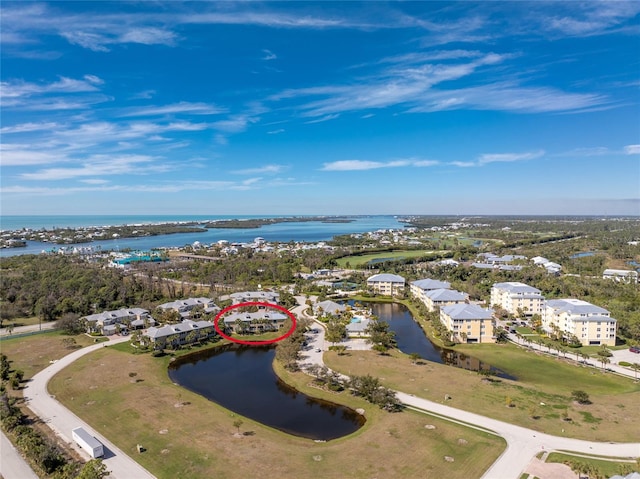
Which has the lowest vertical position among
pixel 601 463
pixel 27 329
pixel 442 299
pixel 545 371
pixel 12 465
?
pixel 545 371

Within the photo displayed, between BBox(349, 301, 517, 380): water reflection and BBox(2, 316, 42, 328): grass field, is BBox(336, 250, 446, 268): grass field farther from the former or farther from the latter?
BBox(2, 316, 42, 328): grass field

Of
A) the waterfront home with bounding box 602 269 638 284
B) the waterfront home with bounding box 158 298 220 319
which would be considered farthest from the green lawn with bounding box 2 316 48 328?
the waterfront home with bounding box 602 269 638 284

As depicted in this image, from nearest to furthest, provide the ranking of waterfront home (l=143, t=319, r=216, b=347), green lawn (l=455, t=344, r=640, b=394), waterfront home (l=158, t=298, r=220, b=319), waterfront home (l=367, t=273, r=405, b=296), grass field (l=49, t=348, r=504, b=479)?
1. grass field (l=49, t=348, r=504, b=479)
2. green lawn (l=455, t=344, r=640, b=394)
3. waterfront home (l=143, t=319, r=216, b=347)
4. waterfront home (l=158, t=298, r=220, b=319)
5. waterfront home (l=367, t=273, r=405, b=296)

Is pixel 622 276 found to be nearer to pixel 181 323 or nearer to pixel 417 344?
pixel 417 344

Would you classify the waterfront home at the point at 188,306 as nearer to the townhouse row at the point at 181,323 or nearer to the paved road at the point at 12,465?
the townhouse row at the point at 181,323

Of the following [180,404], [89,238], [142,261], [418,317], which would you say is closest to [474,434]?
[180,404]

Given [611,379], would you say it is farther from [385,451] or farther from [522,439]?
[385,451]

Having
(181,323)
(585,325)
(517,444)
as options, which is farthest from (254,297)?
(585,325)
